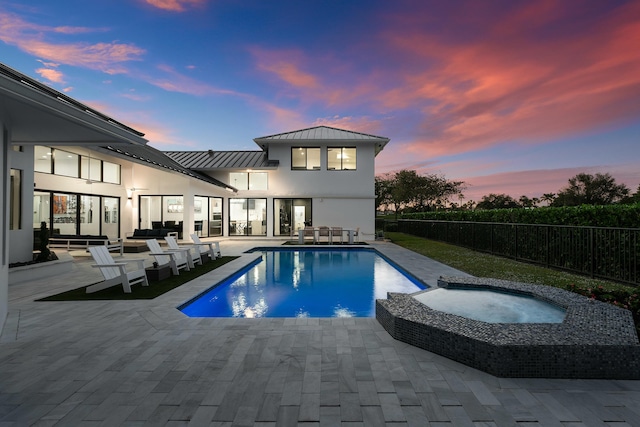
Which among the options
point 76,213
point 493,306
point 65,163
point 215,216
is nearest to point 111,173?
point 65,163

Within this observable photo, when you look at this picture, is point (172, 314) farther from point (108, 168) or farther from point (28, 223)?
point (108, 168)

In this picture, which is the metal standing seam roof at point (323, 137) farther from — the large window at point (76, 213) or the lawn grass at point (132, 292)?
the lawn grass at point (132, 292)

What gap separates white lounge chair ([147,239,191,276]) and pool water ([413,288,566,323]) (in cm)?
638

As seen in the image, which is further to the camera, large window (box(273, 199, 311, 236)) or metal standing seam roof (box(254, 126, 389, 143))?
large window (box(273, 199, 311, 236))

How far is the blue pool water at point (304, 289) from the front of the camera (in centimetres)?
635

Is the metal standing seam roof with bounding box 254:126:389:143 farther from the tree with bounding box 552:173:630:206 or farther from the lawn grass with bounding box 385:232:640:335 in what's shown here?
the tree with bounding box 552:173:630:206

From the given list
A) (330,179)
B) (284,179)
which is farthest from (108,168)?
(330,179)

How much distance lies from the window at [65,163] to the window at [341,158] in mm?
12842

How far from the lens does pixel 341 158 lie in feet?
65.2

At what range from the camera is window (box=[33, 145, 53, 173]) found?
42.0ft

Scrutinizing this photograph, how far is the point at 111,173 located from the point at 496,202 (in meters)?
50.3

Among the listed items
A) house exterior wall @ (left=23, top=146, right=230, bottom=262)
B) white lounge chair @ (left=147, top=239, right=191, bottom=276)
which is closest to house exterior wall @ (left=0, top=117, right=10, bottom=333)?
white lounge chair @ (left=147, top=239, right=191, bottom=276)

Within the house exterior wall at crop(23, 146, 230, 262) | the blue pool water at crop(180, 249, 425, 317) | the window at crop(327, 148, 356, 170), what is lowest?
the blue pool water at crop(180, 249, 425, 317)

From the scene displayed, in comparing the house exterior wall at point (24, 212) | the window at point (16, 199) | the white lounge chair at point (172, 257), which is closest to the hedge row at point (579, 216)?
the white lounge chair at point (172, 257)
